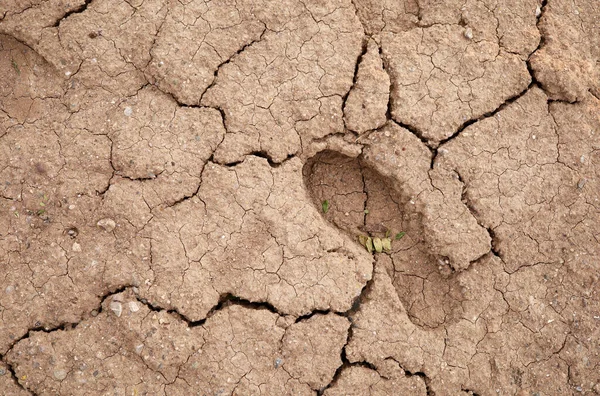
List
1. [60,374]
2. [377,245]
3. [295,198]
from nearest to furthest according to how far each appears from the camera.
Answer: [60,374], [295,198], [377,245]

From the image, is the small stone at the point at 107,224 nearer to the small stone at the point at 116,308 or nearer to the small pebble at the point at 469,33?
the small stone at the point at 116,308

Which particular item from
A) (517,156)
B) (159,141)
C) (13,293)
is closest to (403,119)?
(517,156)

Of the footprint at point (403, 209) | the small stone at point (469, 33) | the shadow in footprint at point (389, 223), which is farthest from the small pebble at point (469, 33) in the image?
the shadow in footprint at point (389, 223)

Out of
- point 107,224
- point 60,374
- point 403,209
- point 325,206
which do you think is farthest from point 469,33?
point 60,374

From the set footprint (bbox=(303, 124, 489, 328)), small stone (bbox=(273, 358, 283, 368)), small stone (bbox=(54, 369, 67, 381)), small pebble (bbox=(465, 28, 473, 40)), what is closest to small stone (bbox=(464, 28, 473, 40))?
small pebble (bbox=(465, 28, 473, 40))

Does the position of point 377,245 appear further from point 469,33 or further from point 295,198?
point 469,33

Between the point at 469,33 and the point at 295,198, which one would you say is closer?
the point at 295,198

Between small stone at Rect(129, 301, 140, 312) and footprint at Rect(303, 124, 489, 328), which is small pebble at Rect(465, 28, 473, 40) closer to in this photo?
footprint at Rect(303, 124, 489, 328)

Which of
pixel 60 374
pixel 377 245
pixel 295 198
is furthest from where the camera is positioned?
pixel 377 245

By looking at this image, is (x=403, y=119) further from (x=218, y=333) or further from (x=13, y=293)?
(x=13, y=293)
